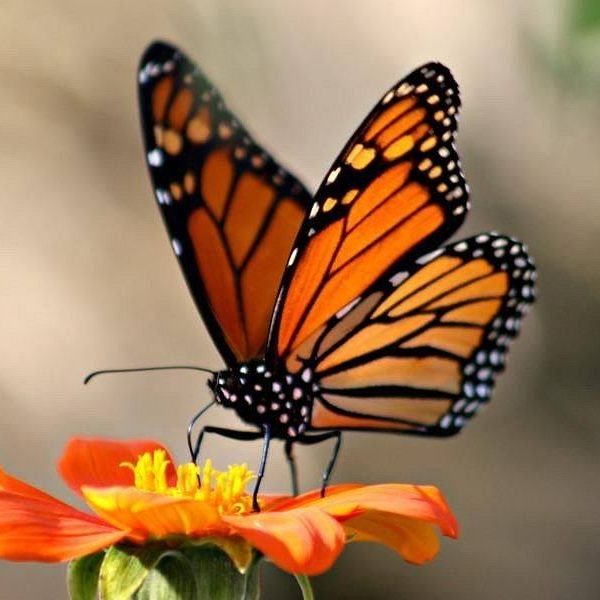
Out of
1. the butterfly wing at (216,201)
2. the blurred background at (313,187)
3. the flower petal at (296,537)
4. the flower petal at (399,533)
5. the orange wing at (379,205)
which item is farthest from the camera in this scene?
the blurred background at (313,187)

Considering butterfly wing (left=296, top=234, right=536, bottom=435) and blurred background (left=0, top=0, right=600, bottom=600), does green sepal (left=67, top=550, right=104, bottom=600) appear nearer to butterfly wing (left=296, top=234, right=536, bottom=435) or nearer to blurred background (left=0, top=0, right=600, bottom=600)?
butterfly wing (left=296, top=234, right=536, bottom=435)

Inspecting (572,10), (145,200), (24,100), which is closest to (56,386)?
(145,200)

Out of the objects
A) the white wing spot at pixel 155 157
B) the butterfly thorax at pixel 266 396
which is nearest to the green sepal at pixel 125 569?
the butterfly thorax at pixel 266 396

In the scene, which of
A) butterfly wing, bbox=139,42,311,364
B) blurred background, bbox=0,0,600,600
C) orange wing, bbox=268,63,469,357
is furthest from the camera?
A: blurred background, bbox=0,0,600,600

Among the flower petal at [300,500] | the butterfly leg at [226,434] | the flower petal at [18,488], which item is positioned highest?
the butterfly leg at [226,434]

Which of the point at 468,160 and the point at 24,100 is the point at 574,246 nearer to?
the point at 468,160

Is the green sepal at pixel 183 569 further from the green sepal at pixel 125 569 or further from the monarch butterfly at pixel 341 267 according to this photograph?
the monarch butterfly at pixel 341 267

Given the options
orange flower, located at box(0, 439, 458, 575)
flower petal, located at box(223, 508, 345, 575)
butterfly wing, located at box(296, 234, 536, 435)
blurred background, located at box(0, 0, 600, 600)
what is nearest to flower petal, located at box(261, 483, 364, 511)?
orange flower, located at box(0, 439, 458, 575)

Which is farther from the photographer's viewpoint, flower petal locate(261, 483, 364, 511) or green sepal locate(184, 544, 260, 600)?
flower petal locate(261, 483, 364, 511)
